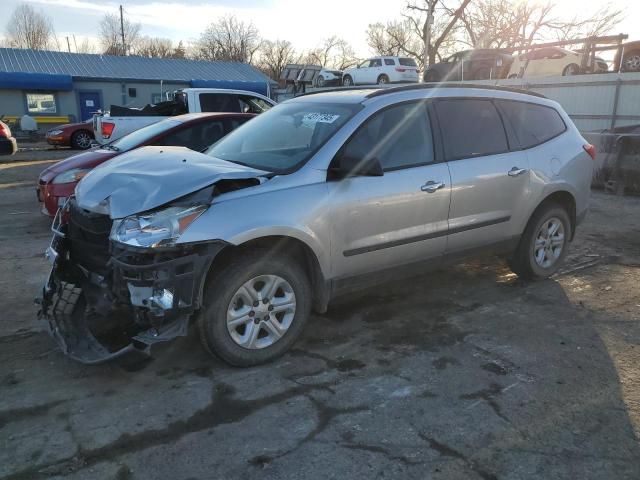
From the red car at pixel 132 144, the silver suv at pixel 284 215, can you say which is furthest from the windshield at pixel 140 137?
the silver suv at pixel 284 215

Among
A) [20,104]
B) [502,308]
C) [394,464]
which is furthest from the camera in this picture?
[20,104]

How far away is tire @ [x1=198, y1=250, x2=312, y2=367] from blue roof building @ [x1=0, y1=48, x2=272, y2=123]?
30948 millimetres

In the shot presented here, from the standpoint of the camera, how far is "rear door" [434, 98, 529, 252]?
4.34 meters

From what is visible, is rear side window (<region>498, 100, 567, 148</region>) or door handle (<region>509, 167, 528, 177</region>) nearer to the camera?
door handle (<region>509, 167, 528, 177</region>)

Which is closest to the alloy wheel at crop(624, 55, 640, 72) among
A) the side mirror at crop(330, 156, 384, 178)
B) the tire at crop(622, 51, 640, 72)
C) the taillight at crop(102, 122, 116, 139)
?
the tire at crop(622, 51, 640, 72)

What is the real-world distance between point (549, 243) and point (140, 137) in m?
5.35

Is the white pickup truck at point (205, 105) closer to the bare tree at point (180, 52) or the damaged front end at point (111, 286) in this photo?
the damaged front end at point (111, 286)

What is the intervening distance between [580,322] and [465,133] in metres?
1.85

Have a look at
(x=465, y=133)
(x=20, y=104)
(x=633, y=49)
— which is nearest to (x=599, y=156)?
(x=633, y=49)

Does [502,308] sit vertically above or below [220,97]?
below

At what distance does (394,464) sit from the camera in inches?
102

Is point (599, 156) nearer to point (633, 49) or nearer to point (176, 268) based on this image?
point (633, 49)

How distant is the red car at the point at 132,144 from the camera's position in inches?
255

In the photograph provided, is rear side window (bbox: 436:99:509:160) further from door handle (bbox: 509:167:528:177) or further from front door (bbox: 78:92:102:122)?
front door (bbox: 78:92:102:122)
